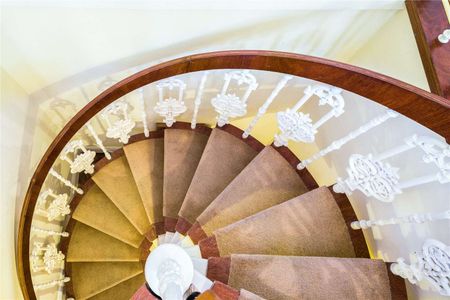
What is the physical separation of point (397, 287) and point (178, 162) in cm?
161

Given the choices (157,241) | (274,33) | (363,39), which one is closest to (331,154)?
(363,39)

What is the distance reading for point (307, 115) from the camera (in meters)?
1.76

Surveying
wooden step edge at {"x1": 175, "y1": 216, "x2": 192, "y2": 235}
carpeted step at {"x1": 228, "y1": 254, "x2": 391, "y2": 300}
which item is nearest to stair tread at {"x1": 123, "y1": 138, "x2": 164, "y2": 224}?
wooden step edge at {"x1": 175, "y1": 216, "x2": 192, "y2": 235}

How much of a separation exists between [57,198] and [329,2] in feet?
6.82

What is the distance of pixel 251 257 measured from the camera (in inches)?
72.5

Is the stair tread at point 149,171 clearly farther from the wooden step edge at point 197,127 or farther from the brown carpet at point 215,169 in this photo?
the brown carpet at point 215,169

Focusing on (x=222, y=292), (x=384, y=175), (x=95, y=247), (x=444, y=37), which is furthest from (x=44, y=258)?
(x=444, y=37)

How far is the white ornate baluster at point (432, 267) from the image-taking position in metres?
1.49

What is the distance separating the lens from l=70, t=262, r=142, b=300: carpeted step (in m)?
2.78

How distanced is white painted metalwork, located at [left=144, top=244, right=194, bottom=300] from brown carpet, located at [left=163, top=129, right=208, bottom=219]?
145cm

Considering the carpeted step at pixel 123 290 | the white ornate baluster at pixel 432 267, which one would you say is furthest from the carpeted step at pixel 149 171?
the white ornate baluster at pixel 432 267

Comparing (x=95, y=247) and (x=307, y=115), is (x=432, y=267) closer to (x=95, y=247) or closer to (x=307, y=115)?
(x=307, y=115)

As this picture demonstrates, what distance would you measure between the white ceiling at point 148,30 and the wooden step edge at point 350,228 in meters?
0.98

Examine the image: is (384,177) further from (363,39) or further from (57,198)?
(57,198)
